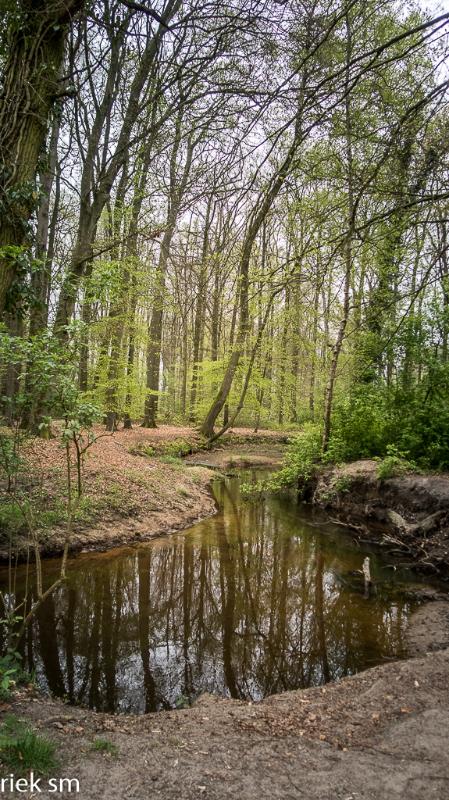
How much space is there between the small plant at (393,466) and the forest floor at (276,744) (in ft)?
16.6

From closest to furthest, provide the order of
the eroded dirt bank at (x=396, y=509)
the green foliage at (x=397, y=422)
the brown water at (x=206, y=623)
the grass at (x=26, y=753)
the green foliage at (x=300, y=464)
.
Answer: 1. the grass at (x=26, y=753)
2. the brown water at (x=206, y=623)
3. the eroded dirt bank at (x=396, y=509)
4. the green foliage at (x=397, y=422)
5. the green foliage at (x=300, y=464)

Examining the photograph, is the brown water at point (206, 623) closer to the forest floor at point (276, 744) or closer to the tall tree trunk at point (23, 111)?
the forest floor at point (276, 744)

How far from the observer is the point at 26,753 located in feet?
8.48

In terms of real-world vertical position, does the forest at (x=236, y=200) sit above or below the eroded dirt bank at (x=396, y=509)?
above

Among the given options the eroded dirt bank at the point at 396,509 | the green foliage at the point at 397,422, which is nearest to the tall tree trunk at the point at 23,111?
the eroded dirt bank at the point at 396,509

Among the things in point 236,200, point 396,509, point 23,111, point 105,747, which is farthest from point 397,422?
point 23,111

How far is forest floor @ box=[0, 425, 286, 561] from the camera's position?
7.57m

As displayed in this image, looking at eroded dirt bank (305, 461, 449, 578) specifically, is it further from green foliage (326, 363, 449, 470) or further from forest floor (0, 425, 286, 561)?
forest floor (0, 425, 286, 561)

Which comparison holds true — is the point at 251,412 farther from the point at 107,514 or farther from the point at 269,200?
the point at 269,200

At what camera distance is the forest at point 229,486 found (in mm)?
3307

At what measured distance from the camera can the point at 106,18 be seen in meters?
4.32

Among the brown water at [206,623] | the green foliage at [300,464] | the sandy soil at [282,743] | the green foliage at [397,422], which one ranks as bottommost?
the brown water at [206,623]

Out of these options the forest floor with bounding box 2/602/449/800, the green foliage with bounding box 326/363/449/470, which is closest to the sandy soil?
Result: the forest floor with bounding box 2/602/449/800

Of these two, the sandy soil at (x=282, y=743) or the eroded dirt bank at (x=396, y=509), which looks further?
the eroded dirt bank at (x=396, y=509)
